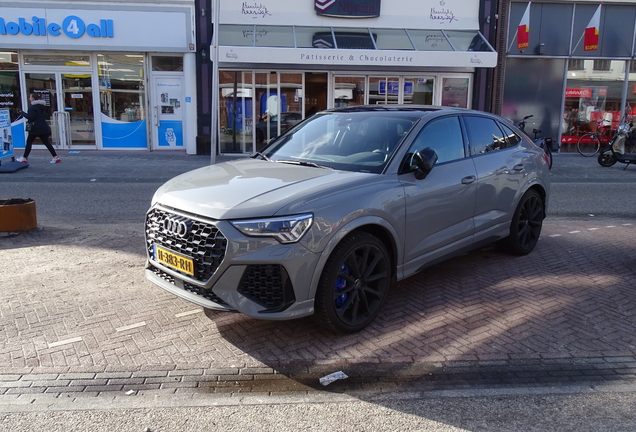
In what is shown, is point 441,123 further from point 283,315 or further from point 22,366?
point 22,366

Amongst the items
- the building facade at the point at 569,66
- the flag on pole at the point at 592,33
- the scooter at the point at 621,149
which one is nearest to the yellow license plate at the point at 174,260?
the scooter at the point at 621,149

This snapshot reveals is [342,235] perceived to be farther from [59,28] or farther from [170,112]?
[59,28]

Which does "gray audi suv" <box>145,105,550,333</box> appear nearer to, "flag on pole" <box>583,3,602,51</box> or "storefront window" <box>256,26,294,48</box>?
"storefront window" <box>256,26,294,48</box>

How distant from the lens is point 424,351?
13.1 ft

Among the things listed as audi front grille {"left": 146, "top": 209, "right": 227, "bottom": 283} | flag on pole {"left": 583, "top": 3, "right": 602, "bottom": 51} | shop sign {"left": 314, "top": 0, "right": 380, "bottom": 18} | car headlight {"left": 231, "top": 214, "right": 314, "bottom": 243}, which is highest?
shop sign {"left": 314, "top": 0, "right": 380, "bottom": 18}

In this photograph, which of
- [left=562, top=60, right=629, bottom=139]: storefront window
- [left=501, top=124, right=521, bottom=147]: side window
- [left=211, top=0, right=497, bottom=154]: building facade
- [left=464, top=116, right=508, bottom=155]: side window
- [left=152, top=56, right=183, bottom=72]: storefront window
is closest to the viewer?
[left=464, top=116, right=508, bottom=155]: side window

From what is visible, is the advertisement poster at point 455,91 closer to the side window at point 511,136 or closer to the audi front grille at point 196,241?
the side window at point 511,136

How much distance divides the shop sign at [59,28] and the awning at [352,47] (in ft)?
11.8

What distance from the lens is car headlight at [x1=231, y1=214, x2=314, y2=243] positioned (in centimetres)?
362

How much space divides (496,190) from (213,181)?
2.99 metres

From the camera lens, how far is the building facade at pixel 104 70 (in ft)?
53.7

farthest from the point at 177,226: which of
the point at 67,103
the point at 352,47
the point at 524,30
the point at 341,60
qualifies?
the point at 524,30

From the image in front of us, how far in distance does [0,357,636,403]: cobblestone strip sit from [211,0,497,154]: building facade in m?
13.4

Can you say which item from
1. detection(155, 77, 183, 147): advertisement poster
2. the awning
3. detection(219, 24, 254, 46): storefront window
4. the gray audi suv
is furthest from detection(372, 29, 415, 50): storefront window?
the gray audi suv
